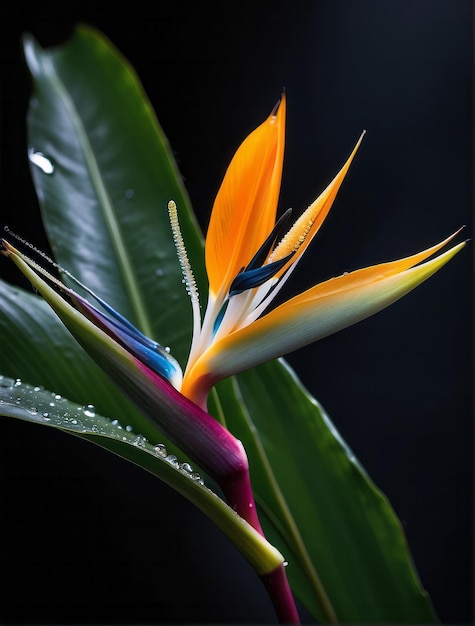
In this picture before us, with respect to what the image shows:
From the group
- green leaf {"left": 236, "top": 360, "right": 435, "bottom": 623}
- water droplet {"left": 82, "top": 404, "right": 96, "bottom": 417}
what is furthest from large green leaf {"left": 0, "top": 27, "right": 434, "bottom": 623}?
water droplet {"left": 82, "top": 404, "right": 96, "bottom": 417}

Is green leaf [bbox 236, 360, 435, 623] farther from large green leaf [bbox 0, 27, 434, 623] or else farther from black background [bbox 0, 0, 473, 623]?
black background [bbox 0, 0, 473, 623]

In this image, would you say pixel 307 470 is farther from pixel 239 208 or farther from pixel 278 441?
pixel 239 208

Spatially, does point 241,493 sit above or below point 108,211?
below

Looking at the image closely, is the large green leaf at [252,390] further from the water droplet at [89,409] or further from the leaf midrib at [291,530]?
the water droplet at [89,409]

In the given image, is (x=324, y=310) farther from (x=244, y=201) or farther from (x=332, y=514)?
(x=332, y=514)

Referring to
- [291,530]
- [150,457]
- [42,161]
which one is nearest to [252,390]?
[291,530]

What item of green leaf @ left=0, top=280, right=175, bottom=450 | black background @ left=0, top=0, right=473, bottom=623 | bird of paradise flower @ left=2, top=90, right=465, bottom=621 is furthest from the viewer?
black background @ left=0, top=0, right=473, bottom=623
